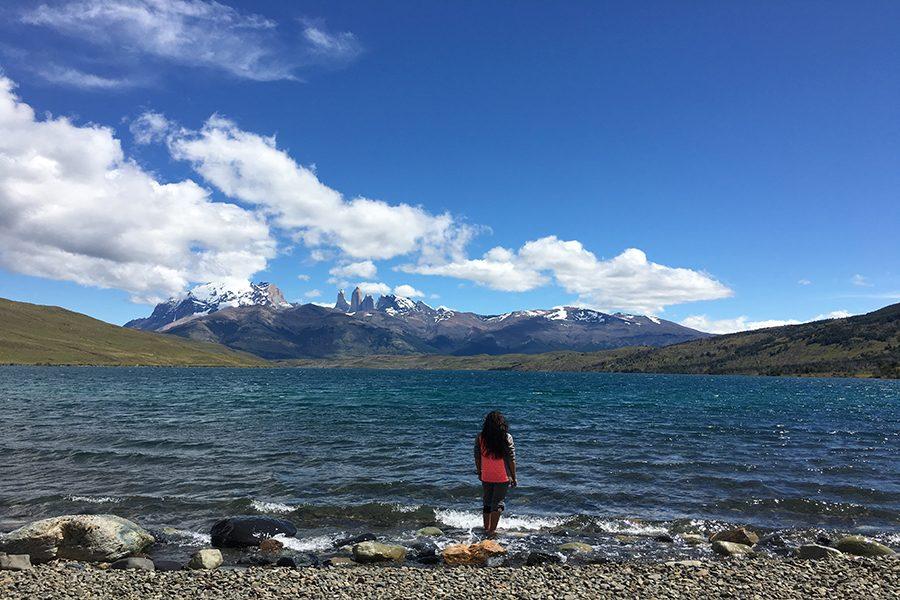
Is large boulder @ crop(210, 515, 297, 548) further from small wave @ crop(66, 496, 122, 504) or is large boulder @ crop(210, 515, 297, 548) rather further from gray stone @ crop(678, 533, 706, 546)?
gray stone @ crop(678, 533, 706, 546)

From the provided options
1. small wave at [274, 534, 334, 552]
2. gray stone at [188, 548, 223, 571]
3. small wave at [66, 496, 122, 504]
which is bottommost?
small wave at [66, 496, 122, 504]

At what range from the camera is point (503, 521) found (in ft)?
71.1

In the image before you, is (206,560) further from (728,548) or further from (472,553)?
(728,548)

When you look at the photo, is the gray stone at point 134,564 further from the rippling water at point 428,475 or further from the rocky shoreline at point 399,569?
the rippling water at point 428,475

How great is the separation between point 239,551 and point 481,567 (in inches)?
331

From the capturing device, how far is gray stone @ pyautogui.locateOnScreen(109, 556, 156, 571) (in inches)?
624

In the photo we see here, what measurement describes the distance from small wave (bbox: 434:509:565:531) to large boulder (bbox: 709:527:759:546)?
5.94 metres

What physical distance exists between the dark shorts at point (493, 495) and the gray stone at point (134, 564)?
35.8 ft

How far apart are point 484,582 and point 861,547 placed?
14.1 m

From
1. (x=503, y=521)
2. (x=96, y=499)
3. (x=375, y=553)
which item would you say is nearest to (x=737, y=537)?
(x=503, y=521)

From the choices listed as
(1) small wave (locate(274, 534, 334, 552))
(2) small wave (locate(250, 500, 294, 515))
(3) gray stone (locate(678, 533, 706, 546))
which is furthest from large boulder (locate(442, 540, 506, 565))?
(2) small wave (locate(250, 500, 294, 515))

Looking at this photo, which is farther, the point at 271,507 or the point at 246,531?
the point at 271,507

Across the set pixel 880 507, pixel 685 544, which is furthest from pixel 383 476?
pixel 880 507

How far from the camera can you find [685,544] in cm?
1897
